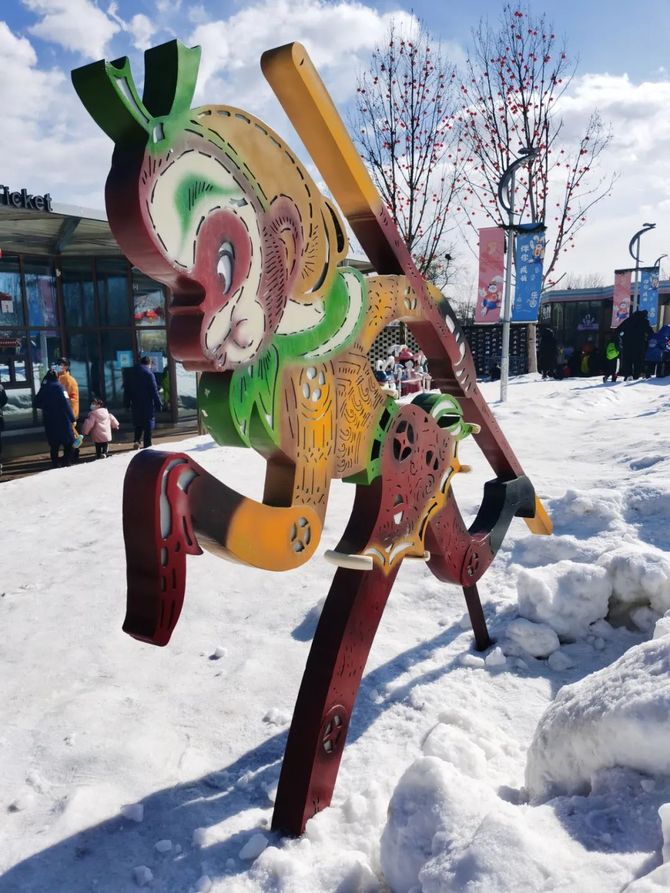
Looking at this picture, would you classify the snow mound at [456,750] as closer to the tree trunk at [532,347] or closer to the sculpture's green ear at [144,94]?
the sculpture's green ear at [144,94]

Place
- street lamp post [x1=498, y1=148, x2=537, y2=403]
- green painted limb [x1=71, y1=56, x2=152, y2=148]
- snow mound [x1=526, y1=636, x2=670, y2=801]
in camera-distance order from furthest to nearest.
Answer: street lamp post [x1=498, y1=148, x2=537, y2=403]
snow mound [x1=526, y1=636, x2=670, y2=801]
green painted limb [x1=71, y1=56, x2=152, y2=148]

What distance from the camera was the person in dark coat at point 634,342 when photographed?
1325cm

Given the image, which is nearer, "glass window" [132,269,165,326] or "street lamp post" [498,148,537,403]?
"street lamp post" [498,148,537,403]

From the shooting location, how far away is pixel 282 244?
1.91 m

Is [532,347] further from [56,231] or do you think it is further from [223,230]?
[223,230]

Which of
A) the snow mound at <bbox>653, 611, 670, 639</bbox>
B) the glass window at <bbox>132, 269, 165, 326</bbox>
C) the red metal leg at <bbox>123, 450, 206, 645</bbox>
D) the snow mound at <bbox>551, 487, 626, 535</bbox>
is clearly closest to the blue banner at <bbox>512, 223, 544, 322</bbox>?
the glass window at <bbox>132, 269, 165, 326</bbox>

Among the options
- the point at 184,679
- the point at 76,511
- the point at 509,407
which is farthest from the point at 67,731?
the point at 509,407

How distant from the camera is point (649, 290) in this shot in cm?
1667

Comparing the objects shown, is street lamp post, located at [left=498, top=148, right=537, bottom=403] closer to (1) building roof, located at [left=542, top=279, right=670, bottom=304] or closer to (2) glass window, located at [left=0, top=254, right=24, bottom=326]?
(2) glass window, located at [left=0, top=254, right=24, bottom=326]

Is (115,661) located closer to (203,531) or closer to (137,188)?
(203,531)

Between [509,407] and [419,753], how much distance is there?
A: 7555 millimetres

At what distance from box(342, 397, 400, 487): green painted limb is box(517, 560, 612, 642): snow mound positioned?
1.44 m

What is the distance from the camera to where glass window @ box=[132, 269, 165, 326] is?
12.0 meters

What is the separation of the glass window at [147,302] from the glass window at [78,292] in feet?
2.79
